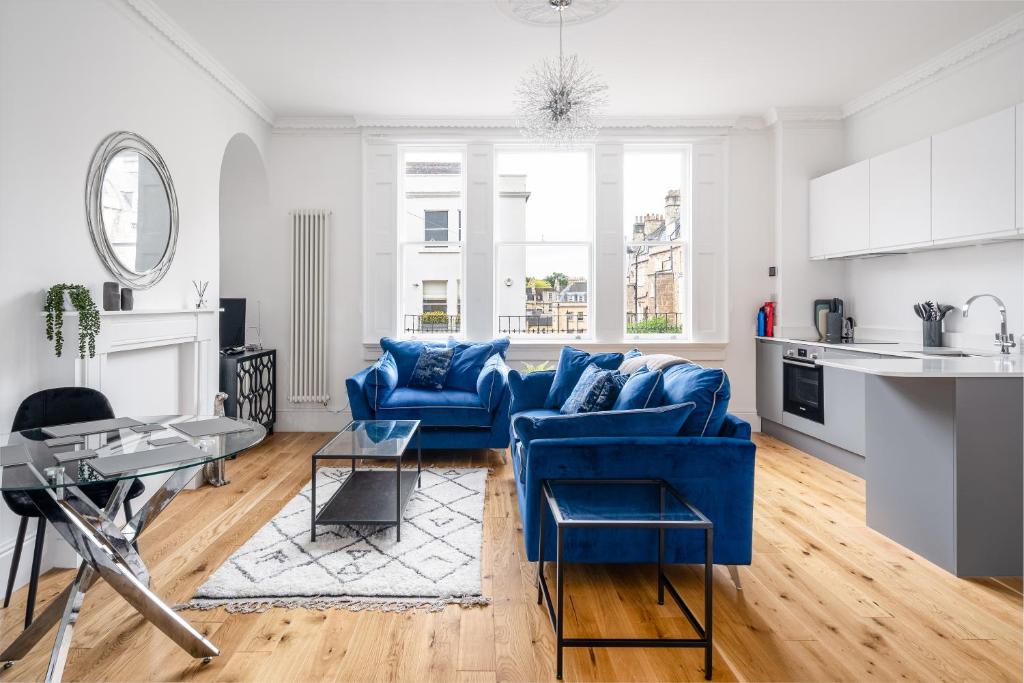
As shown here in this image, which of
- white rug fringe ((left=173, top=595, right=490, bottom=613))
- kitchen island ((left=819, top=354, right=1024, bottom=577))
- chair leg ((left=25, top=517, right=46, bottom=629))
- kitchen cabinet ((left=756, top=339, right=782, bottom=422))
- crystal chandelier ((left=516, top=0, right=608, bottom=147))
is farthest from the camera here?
kitchen cabinet ((left=756, top=339, right=782, bottom=422))

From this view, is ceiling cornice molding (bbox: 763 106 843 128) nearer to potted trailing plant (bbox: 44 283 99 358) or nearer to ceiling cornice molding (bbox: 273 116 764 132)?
ceiling cornice molding (bbox: 273 116 764 132)

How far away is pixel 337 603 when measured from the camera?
86.8 inches

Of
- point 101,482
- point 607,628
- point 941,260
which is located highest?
point 941,260

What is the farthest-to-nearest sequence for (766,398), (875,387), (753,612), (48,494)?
(766,398) → (875,387) → (753,612) → (48,494)

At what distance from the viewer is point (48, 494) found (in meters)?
1.66

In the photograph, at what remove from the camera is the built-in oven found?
4344 millimetres

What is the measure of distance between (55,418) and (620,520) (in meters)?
2.48

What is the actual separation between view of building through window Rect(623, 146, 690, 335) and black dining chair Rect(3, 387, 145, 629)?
14.2 feet

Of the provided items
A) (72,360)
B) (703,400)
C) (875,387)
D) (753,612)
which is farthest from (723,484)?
(72,360)

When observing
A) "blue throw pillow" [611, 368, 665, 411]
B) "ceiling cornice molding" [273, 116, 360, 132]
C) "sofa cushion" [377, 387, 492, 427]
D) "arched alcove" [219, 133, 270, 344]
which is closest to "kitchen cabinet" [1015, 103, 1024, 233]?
"blue throw pillow" [611, 368, 665, 411]

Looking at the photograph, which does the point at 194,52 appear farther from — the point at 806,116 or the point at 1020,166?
the point at 1020,166

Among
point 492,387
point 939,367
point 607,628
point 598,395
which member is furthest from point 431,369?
point 939,367

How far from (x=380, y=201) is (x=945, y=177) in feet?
14.9

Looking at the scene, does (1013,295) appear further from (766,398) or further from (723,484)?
(723,484)
